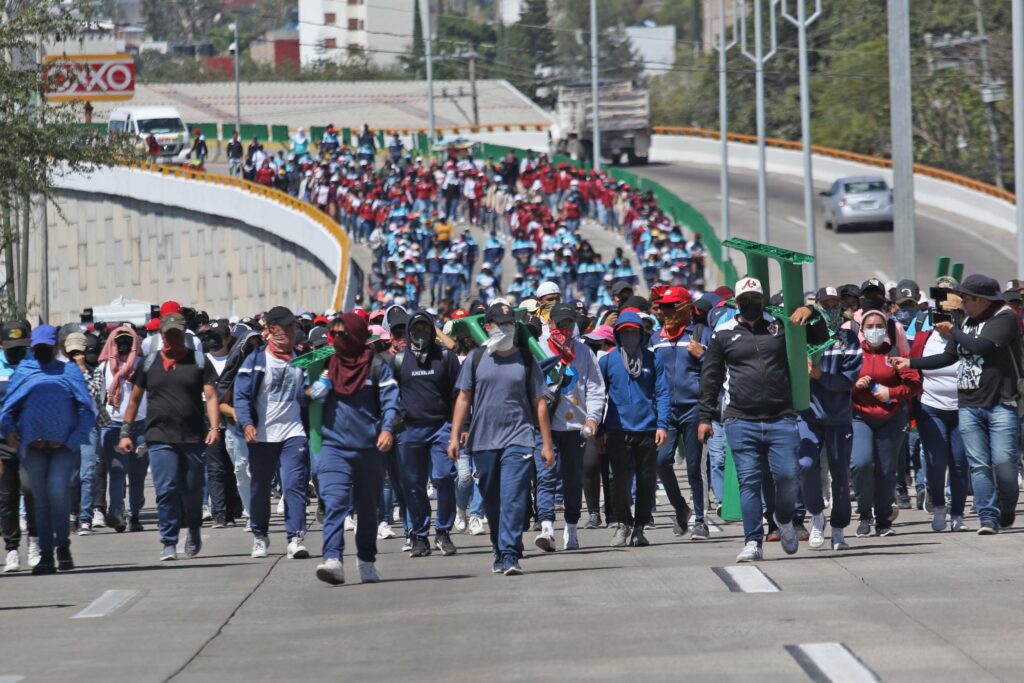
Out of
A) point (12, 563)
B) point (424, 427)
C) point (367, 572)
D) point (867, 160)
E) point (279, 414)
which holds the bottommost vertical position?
point (12, 563)

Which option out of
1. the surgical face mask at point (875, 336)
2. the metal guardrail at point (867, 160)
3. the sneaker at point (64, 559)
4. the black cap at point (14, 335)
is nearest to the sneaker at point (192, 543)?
the sneaker at point (64, 559)

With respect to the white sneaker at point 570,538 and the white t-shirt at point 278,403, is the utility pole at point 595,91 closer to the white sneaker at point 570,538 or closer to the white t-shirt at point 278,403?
the white sneaker at point 570,538

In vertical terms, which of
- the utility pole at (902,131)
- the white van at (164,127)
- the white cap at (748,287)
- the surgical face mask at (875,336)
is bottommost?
the surgical face mask at (875,336)

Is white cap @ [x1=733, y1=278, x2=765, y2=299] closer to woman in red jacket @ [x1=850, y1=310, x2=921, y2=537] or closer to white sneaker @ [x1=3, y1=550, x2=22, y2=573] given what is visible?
woman in red jacket @ [x1=850, y1=310, x2=921, y2=537]

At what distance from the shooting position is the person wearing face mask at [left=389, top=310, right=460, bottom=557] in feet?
50.0

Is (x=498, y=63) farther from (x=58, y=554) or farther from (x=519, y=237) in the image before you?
(x=58, y=554)

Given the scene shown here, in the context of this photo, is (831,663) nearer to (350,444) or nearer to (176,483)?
(350,444)

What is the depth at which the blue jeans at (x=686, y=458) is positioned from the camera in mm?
15688

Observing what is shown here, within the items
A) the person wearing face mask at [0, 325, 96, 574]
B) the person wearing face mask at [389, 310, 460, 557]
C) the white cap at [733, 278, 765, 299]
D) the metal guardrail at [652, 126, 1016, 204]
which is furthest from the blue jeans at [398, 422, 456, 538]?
the metal guardrail at [652, 126, 1016, 204]

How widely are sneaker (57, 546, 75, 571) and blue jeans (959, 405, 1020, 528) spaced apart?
21.4ft

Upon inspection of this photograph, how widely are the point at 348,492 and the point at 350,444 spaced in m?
0.31

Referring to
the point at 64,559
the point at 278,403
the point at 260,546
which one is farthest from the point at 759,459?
the point at 64,559

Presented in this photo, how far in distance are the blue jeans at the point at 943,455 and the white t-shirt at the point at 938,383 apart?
2.1 inches

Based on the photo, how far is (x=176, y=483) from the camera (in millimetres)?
15281
